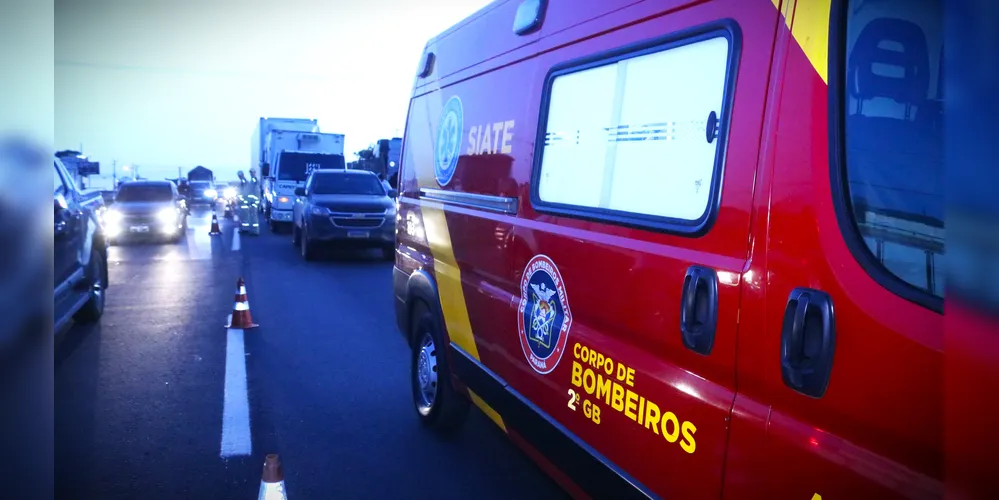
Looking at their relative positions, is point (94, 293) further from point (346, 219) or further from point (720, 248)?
point (720, 248)

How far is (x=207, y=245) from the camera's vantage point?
17.9 m

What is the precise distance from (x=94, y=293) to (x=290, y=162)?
15.1m

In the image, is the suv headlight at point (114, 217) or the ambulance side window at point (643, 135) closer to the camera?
the ambulance side window at point (643, 135)

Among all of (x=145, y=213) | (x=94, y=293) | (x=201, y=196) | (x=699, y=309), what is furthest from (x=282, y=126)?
(x=699, y=309)

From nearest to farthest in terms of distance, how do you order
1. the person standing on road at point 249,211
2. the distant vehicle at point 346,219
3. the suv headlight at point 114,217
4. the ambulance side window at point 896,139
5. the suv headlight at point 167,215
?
the ambulance side window at point 896,139
the distant vehicle at point 346,219
the suv headlight at point 114,217
the suv headlight at point 167,215
the person standing on road at point 249,211

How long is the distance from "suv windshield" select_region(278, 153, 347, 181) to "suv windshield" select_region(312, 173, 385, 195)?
7022 mm

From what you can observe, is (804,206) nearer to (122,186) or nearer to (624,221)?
(624,221)

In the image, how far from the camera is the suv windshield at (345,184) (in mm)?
15633

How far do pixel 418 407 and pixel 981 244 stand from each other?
4.40 m

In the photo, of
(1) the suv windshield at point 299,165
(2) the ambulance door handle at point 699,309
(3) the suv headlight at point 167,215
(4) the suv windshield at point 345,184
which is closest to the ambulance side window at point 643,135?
(2) the ambulance door handle at point 699,309

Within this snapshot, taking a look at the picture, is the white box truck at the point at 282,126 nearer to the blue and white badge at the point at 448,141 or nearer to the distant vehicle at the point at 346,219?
the distant vehicle at the point at 346,219

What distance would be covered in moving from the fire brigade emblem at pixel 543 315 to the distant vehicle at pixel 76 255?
4775 millimetres

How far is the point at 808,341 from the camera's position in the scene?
1.87 meters

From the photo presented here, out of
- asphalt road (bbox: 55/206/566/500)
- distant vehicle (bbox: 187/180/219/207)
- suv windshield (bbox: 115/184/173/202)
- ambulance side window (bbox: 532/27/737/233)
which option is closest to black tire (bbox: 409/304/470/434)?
asphalt road (bbox: 55/206/566/500)
